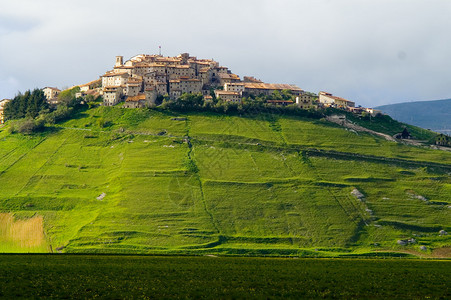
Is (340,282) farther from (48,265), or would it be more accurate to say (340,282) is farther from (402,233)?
(402,233)

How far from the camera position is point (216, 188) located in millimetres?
108062

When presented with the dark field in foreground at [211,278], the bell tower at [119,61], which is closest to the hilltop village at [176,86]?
the bell tower at [119,61]

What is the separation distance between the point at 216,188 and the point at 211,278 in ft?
178

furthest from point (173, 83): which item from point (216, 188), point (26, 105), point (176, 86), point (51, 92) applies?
point (216, 188)

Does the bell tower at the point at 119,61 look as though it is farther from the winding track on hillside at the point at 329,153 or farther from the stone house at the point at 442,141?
the stone house at the point at 442,141

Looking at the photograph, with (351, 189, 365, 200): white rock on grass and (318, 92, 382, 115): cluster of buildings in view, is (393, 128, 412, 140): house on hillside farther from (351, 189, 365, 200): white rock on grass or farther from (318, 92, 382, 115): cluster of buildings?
(351, 189, 365, 200): white rock on grass

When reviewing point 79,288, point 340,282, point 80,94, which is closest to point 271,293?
point 340,282

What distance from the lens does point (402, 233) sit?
97000 millimetres

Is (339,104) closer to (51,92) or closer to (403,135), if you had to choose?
(403,135)

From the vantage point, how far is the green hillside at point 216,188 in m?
91.3

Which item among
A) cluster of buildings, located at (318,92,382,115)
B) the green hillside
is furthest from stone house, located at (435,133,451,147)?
cluster of buildings, located at (318,92,382,115)

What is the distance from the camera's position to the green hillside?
300 ft

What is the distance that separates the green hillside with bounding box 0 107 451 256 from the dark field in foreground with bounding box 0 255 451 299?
800 inches

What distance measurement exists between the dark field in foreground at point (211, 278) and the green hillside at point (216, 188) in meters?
20.3
